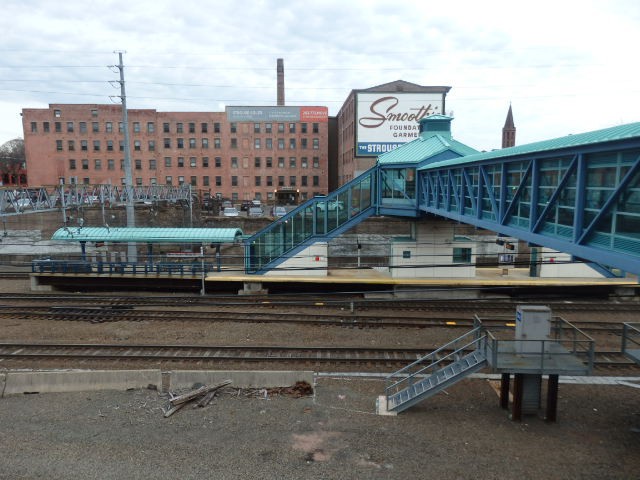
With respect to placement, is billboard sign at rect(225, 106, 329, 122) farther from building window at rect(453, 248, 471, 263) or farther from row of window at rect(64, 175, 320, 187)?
building window at rect(453, 248, 471, 263)

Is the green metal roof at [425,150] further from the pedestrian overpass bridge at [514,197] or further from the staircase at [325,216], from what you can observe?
the staircase at [325,216]

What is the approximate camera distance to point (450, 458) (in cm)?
853

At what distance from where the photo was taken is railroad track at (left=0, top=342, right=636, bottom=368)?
13.4m

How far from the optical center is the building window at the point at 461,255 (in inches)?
908

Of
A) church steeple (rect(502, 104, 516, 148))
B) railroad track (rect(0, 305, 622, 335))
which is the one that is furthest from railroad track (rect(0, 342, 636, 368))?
church steeple (rect(502, 104, 516, 148))

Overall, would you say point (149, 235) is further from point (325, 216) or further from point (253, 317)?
point (325, 216)

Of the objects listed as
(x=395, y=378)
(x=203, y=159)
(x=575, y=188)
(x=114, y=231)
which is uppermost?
(x=203, y=159)

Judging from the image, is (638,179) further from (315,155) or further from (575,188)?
(315,155)

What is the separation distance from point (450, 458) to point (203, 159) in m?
61.6

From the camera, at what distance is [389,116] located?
169 ft

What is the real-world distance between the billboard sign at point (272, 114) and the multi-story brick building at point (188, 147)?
0.14 meters

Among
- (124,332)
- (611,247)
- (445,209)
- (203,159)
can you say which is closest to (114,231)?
(124,332)

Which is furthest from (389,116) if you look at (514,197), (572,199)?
(572,199)

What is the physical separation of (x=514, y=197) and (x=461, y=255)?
502 inches
